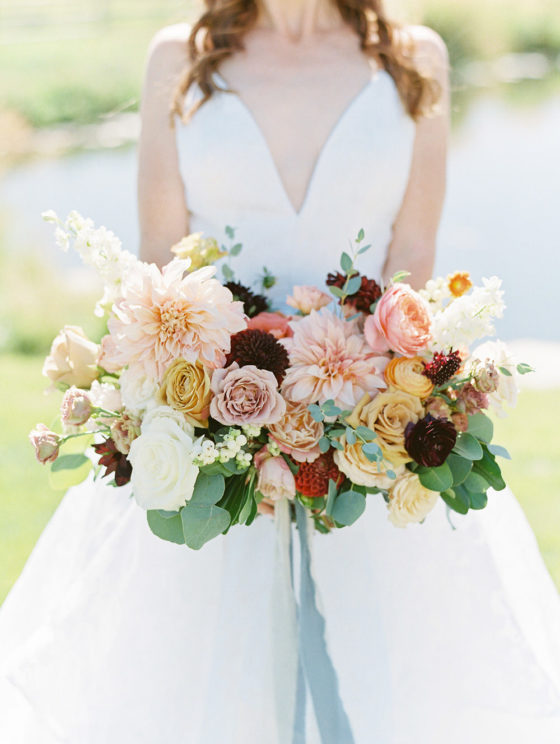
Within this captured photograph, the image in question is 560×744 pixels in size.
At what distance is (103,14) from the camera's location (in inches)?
650

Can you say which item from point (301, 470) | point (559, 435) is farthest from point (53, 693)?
point (559, 435)

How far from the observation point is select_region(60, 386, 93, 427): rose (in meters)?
1.48

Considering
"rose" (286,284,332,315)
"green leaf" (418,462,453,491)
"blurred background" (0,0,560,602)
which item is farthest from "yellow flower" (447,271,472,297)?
"blurred background" (0,0,560,602)

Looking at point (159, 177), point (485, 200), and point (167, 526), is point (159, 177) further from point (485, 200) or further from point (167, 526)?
point (485, 200)

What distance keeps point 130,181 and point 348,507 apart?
11.1 m

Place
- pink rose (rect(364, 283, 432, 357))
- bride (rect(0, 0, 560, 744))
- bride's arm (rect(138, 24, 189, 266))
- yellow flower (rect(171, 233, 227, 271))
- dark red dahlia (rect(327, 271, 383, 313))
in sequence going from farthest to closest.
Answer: bride's arm (rect(138, 24, 189, 266)) < bride (rect(0, 0, 560, 744)) < yellow flower (rect(171, 233, 227, 271)) < dark red dahlia (rect(327, 271, 383, 313)) < pink rose (rect(364, 283, 432, 357))

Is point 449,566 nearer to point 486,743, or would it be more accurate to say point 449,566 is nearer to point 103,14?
point 486,743

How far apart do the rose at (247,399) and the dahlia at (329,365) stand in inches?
3.0

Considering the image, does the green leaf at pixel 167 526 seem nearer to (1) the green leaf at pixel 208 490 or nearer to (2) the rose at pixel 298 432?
(1) the green leaf at pixel 208 490

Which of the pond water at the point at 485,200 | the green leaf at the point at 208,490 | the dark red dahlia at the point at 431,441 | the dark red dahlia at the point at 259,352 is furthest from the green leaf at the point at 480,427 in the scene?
the pond water at the point at 485,200

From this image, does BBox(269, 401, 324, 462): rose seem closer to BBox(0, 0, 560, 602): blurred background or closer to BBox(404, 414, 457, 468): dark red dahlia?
BBox(404, 414, 457, 468): dark red dahlia

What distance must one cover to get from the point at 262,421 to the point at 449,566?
84cm

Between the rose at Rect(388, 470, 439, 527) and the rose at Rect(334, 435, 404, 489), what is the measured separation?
0.03 metres

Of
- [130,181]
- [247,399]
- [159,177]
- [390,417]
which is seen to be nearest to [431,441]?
[390,417]
